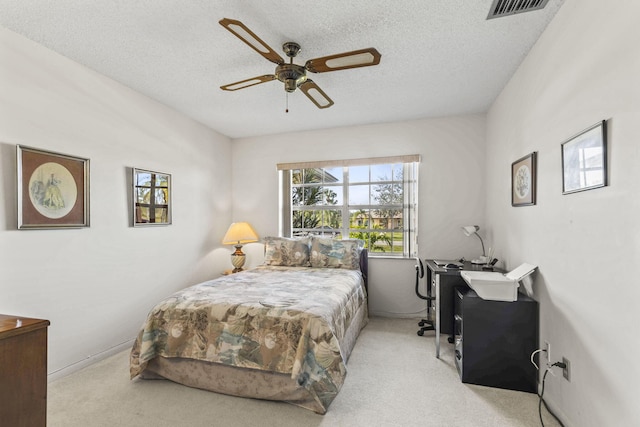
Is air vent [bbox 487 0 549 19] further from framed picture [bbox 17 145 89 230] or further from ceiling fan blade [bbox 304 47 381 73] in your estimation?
framed picture [bbox 17 145 89 230]

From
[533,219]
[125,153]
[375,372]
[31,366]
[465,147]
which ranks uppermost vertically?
[465,147]

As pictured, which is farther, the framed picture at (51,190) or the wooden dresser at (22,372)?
the framed picture at (51,190)

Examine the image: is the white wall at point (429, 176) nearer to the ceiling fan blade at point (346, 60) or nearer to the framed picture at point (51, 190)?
the ceiling fan blade at point (346, 60)

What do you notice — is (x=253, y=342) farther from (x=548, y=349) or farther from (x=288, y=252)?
(x=548, y=349)

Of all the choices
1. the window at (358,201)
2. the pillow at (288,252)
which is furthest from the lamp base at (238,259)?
the window at (358,201)

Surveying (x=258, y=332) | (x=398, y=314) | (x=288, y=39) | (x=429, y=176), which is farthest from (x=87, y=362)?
(x=429, y=176)

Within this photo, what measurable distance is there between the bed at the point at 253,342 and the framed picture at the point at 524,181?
5.48 ft

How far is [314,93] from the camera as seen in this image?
2.48 m

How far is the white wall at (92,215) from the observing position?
2.16m

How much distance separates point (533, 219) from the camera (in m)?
2.30

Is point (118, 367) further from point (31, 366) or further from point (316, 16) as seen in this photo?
point (316, 16)

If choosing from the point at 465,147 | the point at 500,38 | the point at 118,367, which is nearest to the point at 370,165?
the point at 465,147

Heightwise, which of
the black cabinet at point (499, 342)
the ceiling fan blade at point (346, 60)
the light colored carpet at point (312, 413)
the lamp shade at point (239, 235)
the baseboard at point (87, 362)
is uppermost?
the ceiling fan blade at point (346, 60)

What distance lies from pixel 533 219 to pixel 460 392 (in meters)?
1.38
